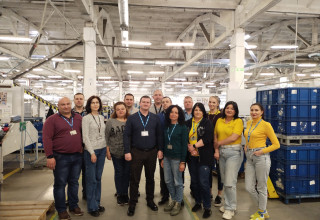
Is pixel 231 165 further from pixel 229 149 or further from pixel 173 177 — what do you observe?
pixel 173 177

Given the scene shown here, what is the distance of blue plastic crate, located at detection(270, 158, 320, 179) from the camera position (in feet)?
11.8

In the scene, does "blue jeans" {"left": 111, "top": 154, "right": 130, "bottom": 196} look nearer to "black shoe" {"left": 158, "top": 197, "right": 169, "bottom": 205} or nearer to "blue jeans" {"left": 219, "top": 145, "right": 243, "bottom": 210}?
"black shoe" {"left": 158, "top": 197, "right": 169, "bottom": 205}

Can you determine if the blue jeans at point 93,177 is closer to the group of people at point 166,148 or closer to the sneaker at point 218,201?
the group of people at point 166,148

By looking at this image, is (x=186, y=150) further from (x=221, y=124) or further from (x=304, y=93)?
(x=304, y=93)

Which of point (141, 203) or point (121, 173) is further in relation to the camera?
point (141, 203)

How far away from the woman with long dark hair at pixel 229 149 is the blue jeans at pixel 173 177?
2.01 feet

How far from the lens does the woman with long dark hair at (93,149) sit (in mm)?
3008

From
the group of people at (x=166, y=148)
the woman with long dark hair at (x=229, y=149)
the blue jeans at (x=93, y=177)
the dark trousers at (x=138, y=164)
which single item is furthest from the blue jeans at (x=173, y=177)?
the blue jeans at (x=93, y=177)

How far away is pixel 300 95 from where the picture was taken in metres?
3.65

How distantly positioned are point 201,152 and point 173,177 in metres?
0.58

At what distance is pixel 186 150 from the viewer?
303cm

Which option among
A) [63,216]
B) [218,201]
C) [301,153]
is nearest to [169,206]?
[218,201]

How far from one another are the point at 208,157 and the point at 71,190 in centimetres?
202

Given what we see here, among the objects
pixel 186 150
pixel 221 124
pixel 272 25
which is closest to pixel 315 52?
pixel 272 25
